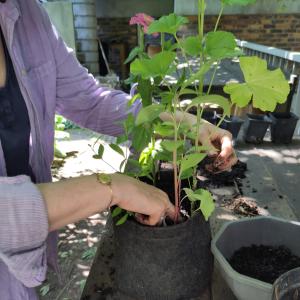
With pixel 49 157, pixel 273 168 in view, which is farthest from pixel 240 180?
pixel 49 157

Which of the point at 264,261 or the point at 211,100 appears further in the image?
the point at 264,261

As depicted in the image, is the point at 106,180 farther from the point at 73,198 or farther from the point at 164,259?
the point at 164,259

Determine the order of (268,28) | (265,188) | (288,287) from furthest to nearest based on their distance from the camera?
(268,28)
(265,188)
(288,287)

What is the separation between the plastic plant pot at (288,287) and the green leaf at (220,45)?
0.39 meters

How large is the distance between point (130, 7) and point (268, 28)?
3088 millimetres

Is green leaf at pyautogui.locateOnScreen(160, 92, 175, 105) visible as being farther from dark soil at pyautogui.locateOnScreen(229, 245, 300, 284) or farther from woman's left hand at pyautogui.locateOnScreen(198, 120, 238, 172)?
dark soil at pyautogui.locateOnScreen(229, 245, 300, 284)

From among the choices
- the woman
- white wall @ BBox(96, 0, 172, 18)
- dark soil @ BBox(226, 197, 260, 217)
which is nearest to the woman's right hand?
the woman

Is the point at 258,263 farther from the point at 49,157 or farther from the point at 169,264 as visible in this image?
the point at 49,157

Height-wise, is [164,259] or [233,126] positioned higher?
[164,259]

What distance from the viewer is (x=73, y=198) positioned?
2.44 ft

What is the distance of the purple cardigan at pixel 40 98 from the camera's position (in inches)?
30.7

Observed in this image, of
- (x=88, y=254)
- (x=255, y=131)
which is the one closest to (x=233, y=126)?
(x=255, y=131)

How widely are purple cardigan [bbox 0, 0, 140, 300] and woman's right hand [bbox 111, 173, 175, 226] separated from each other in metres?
0.17

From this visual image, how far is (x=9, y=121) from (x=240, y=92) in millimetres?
637
